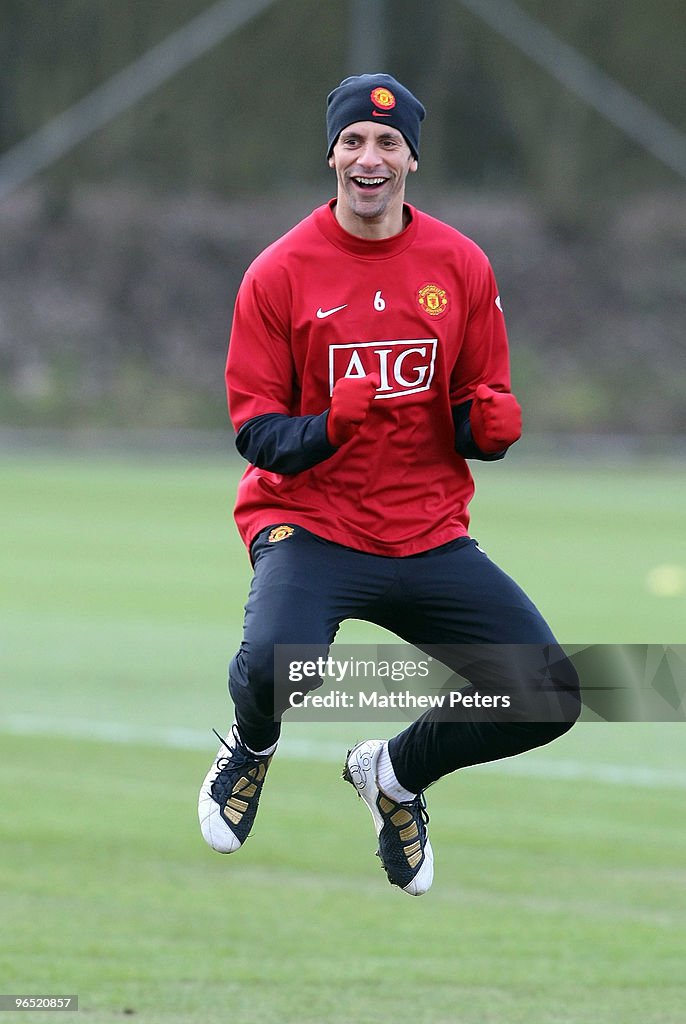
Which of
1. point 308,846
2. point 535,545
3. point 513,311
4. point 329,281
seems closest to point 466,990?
point 308,846

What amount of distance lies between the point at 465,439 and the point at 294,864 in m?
4.37

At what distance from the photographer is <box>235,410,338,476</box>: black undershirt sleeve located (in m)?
6.04

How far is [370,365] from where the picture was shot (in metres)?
6.31

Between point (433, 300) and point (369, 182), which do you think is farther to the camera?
point (433, 300)

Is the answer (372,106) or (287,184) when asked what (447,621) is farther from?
(287,184)

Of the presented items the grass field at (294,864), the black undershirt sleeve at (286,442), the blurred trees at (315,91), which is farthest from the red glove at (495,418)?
the blurred trees at (315,91)

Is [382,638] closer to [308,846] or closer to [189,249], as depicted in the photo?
[308,846]

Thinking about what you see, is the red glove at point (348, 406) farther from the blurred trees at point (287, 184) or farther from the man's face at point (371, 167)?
the blurred trees at point (287, 184)

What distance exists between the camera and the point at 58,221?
161 ft

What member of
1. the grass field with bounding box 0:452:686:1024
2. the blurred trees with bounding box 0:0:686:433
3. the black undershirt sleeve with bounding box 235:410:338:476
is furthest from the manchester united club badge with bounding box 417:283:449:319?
the blurred trees with bounding box 0:0:686:433

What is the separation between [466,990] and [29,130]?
44681 mm

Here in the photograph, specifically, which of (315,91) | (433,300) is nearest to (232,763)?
(433,300)

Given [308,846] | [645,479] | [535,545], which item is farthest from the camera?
[645,479]

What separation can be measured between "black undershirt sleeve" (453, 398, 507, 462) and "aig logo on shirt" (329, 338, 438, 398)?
0.18 m
